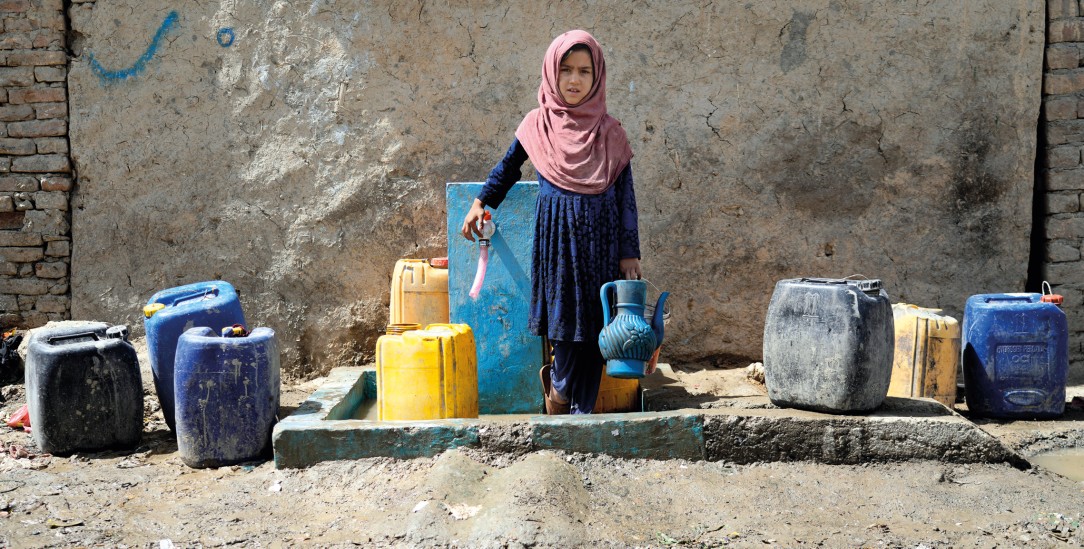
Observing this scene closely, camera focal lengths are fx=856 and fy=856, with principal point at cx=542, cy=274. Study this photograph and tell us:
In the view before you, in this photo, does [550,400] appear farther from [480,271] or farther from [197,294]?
[197,294]

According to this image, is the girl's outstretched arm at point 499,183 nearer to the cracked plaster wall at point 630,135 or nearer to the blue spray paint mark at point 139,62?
the cracked plaster wall at point 630,135

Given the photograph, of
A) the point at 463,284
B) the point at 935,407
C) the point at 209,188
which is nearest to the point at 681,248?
the point at 463,284

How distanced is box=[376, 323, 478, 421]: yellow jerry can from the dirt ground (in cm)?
29

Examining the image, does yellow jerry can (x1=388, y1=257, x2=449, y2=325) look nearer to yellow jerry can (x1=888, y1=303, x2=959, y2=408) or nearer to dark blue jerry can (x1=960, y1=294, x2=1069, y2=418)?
yellow jerry can (x1=888, y1=303, x2=959, y2=408)

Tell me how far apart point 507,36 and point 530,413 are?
6.77 ft

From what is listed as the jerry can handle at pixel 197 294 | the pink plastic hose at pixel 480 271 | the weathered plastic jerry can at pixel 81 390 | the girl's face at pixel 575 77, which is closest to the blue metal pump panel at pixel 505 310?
the pink plastic hose at pixel 480 271

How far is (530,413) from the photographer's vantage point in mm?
3996

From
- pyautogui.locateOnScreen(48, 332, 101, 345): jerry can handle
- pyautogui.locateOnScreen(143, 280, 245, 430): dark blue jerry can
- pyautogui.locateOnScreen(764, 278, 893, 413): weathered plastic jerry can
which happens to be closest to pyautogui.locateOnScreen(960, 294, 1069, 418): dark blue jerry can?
pyautogui.locateOnScreen(764, 278, 893, 413): weathered plastic jerry can

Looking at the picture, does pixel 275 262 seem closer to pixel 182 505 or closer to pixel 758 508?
pixel 182 505

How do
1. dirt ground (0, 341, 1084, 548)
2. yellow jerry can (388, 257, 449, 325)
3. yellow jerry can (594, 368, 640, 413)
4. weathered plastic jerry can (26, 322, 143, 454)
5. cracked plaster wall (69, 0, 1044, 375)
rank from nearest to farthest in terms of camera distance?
1. dirt ground (0, 341, 1084, 548)
2. weathered plastic jerry can (26, 322, 143, 454)
3. yellow jerry can (594, 368, 640, 413)
4. yellow jerry can (388, 257, 449, 325)
5. cracked plaster wall (69, 0, 1044, 375)

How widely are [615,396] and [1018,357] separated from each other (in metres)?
1.87

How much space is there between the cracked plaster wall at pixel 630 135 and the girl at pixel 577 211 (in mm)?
1142

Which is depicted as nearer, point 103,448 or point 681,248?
point 103,448

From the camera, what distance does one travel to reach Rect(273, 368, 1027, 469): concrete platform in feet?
10.7
